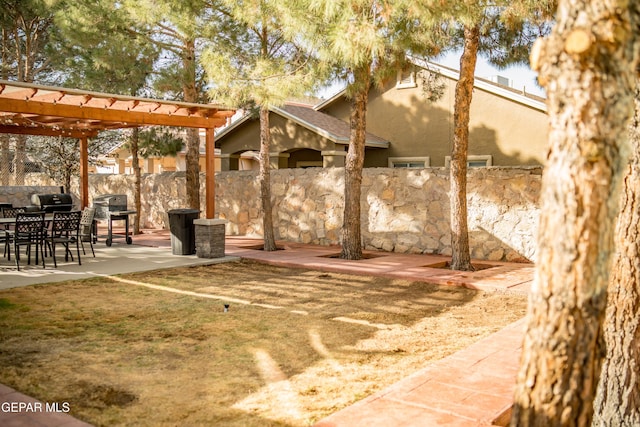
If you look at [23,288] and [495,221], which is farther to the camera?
[495,221]

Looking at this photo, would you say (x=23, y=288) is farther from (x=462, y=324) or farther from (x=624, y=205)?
(x=624, y=205)

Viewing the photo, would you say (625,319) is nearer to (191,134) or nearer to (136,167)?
(191,134)

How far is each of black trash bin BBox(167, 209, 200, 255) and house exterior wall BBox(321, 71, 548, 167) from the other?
7.10 m

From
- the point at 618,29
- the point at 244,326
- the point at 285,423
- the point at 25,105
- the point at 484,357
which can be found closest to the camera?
the point at 618,29

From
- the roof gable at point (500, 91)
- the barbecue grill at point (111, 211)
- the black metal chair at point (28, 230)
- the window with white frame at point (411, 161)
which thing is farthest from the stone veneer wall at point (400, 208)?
the black metal chair at point (28, 230)

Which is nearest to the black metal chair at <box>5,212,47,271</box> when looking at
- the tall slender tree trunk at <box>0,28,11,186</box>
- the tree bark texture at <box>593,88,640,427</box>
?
the tree bark texture at <box>593,88,640,427</box>

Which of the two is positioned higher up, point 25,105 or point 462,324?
point 25,105

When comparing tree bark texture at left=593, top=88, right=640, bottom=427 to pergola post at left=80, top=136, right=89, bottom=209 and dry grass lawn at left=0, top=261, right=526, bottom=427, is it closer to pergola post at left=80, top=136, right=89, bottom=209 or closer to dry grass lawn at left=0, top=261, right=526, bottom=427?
dry grass lawn at left=0, top=261, right=526, bottom=427

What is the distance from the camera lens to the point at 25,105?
30.8 feet

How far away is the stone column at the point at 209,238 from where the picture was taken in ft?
37.0

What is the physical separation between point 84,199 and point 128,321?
9577mm

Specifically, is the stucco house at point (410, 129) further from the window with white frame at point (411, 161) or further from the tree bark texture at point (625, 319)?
the tree bark texture at point (625, 319)

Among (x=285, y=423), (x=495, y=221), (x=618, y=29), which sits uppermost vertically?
(x=618, y=29)

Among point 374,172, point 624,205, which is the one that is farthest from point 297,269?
point 624,205
